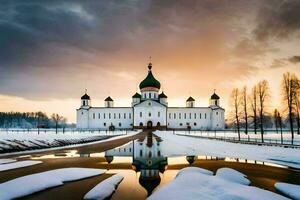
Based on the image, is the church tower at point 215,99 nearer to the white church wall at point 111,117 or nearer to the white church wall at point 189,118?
the white church wall at point 189,118

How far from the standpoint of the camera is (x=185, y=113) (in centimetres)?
11519

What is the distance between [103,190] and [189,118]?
107m

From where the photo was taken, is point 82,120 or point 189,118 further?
point 189,118

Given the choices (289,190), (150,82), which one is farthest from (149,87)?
(289,190)

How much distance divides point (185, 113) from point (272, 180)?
4058 inches

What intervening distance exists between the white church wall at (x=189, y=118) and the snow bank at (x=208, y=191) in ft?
337

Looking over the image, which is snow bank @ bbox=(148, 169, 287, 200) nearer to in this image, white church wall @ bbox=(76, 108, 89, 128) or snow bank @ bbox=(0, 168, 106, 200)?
snow bank @ bbox=(0, 168, 106, 200)

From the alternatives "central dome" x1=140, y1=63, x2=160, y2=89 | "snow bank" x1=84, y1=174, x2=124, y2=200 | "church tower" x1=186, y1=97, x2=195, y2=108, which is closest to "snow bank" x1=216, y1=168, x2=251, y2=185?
"snow bank" x1=84, y1=174, x2=124, y2=200

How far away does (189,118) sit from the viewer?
378 feet

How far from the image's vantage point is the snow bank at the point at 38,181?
31.8 ft

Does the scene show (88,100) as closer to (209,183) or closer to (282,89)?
(282,89)

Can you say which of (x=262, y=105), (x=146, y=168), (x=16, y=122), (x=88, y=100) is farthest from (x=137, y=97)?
(x=16, y=122)

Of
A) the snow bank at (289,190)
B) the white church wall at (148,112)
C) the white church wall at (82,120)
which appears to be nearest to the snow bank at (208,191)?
the snow bank at (289,190)

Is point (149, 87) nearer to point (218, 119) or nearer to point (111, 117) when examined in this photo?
point (111, 117)
